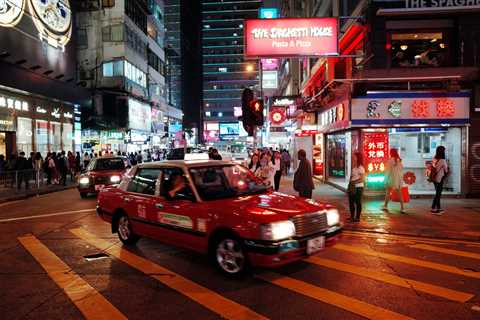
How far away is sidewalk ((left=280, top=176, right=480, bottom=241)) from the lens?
31.0ft

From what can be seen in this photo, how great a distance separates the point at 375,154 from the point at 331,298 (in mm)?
10276

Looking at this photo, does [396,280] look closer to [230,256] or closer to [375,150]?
[230,256]

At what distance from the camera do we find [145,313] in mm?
5066

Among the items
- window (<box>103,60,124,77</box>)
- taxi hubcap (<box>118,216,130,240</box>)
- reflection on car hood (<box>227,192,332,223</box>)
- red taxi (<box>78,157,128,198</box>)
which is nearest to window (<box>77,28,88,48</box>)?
window (<box>103,60,124,77</box>)

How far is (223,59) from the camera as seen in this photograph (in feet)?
499

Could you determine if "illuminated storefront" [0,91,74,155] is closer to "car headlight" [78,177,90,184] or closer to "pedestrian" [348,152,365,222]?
"car headlight" [78,177,90,184]

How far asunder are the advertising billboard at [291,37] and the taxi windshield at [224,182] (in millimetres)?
7500

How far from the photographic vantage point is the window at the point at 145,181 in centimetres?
786

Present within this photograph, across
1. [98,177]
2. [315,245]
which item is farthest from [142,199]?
[98,177]

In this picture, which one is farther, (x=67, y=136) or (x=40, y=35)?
(x=67, y=136)

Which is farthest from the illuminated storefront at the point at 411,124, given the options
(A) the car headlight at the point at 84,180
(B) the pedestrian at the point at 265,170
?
(A) the car headlight at the point at 84,180

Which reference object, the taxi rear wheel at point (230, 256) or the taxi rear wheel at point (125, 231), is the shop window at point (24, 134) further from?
the taxi rear wheel at point (230, 256)

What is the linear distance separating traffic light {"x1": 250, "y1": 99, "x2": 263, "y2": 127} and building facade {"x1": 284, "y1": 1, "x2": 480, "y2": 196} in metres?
3.93

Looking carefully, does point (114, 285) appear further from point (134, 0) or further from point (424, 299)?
point (134, 0)
